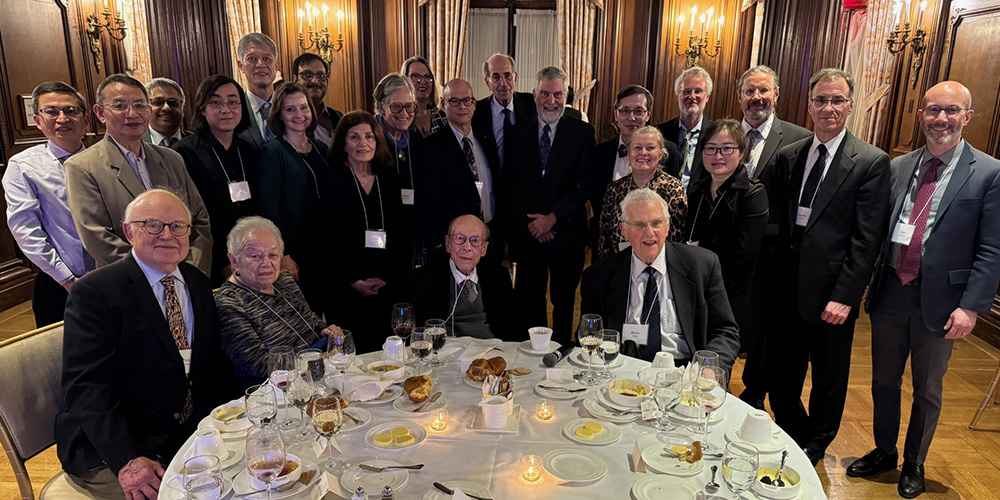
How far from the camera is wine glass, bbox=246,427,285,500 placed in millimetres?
1463

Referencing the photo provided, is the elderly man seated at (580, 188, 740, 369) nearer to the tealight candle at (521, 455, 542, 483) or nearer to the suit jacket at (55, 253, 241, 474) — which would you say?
the tealight candle at (521, 455, 542, 483)

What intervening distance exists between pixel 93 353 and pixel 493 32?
26.4 ft

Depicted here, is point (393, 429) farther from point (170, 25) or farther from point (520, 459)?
point (170, 25)

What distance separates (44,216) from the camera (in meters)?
3.36

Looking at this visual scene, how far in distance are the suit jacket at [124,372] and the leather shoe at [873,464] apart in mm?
3196

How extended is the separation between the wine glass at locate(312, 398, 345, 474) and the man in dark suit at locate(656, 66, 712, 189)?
2.82 m

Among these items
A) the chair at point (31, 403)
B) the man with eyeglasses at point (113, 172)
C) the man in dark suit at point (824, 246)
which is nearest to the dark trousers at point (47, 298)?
the man with eyeglasses at point (113, 172)

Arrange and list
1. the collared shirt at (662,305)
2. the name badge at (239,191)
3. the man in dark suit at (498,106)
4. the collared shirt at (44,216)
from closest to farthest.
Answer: the collared shirt at (662,305) < the collared shirt at (44,216) < the name badge at (239,191) < the man in dark suit at (498,106)

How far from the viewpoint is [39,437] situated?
81.7 inches

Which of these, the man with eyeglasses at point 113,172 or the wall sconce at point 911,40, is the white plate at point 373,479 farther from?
the wall sconce at point 911,40

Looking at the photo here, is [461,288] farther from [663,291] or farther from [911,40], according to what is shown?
[911,40]

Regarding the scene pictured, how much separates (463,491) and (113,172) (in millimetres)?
2594

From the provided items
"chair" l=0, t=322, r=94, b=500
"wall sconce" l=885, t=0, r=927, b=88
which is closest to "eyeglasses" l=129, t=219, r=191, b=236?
"chair" l=0, t=322, r=94, b=500

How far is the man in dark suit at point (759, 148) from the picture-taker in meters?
3.35
